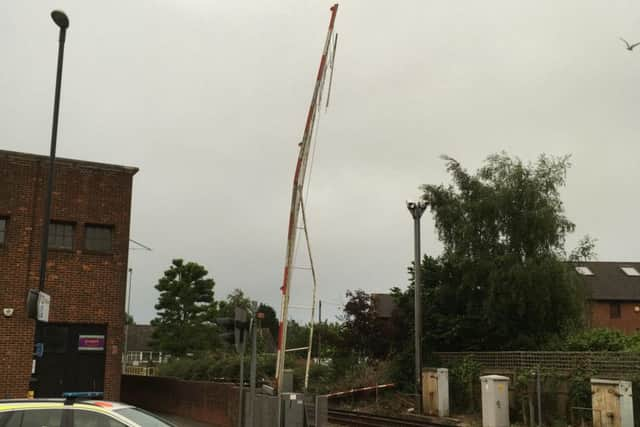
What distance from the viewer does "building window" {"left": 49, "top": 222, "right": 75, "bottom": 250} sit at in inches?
800

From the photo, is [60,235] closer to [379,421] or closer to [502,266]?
[379,421]

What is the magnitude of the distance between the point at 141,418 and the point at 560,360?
16.1 meters

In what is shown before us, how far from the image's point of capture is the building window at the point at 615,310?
181ft

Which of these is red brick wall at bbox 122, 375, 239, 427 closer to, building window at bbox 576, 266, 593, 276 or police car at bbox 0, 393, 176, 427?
police car at bbox 0, 393, 176, 427

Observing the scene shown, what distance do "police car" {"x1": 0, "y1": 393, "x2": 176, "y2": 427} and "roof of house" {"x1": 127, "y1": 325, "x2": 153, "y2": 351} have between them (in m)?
89.3

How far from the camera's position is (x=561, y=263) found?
89.9 feet

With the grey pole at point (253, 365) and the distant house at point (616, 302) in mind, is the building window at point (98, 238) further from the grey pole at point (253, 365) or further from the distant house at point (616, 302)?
the distant house at point (616, 302)

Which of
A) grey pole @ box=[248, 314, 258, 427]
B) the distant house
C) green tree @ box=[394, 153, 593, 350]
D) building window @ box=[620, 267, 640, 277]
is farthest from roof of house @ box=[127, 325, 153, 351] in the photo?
grey pole @ box=[248, 314, 258, 427]

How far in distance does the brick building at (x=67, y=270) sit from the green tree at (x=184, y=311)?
37.5 m

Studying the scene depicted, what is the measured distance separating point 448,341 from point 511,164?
7.51 meters

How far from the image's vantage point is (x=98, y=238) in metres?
21.0

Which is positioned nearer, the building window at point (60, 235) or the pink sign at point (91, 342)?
the building window at point (60, 235)

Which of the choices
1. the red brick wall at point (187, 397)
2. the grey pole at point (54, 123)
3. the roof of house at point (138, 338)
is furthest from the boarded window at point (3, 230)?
the roof of house at point (138, 338)

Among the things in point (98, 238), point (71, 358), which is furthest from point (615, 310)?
point (71, 358)
